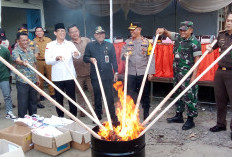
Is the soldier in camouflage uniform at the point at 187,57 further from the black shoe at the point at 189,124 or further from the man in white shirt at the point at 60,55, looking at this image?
the man in white shirt at the point at 60,55

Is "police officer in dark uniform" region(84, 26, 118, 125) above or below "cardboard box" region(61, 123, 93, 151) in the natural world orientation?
above

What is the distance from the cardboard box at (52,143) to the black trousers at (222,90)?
9.15 feet

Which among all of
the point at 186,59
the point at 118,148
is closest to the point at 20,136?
the point at 118,148

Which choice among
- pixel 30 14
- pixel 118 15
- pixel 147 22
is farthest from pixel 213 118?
pixel 30 14

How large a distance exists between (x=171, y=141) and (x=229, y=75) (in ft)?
5.03

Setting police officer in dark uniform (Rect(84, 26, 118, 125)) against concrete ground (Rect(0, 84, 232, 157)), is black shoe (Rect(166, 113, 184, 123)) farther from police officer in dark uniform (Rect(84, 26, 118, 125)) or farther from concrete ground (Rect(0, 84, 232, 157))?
police officer in dark uniform (Rect(84, 26, 118, 125))

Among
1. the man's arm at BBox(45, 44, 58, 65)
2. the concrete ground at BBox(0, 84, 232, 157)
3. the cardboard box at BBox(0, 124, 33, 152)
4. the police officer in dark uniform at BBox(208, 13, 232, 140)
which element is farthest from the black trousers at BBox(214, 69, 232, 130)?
the cardboard box at BBox(0, 124, 33, 152)

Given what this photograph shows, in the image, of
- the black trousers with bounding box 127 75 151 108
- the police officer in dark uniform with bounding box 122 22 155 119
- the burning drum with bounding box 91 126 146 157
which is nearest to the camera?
the burning drum with bounding box 91 126 146 157

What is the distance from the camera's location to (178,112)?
507cm

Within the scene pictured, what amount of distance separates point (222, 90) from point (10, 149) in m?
3.65

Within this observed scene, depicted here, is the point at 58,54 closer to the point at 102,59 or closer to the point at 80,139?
the point at 102,59

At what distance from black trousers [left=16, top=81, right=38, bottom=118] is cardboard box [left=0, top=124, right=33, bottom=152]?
0.57 m

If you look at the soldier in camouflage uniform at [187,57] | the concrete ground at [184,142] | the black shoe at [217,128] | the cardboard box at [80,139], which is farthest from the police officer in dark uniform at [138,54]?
the cardboard box at [80,139]

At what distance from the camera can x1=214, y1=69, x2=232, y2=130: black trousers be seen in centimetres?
426
